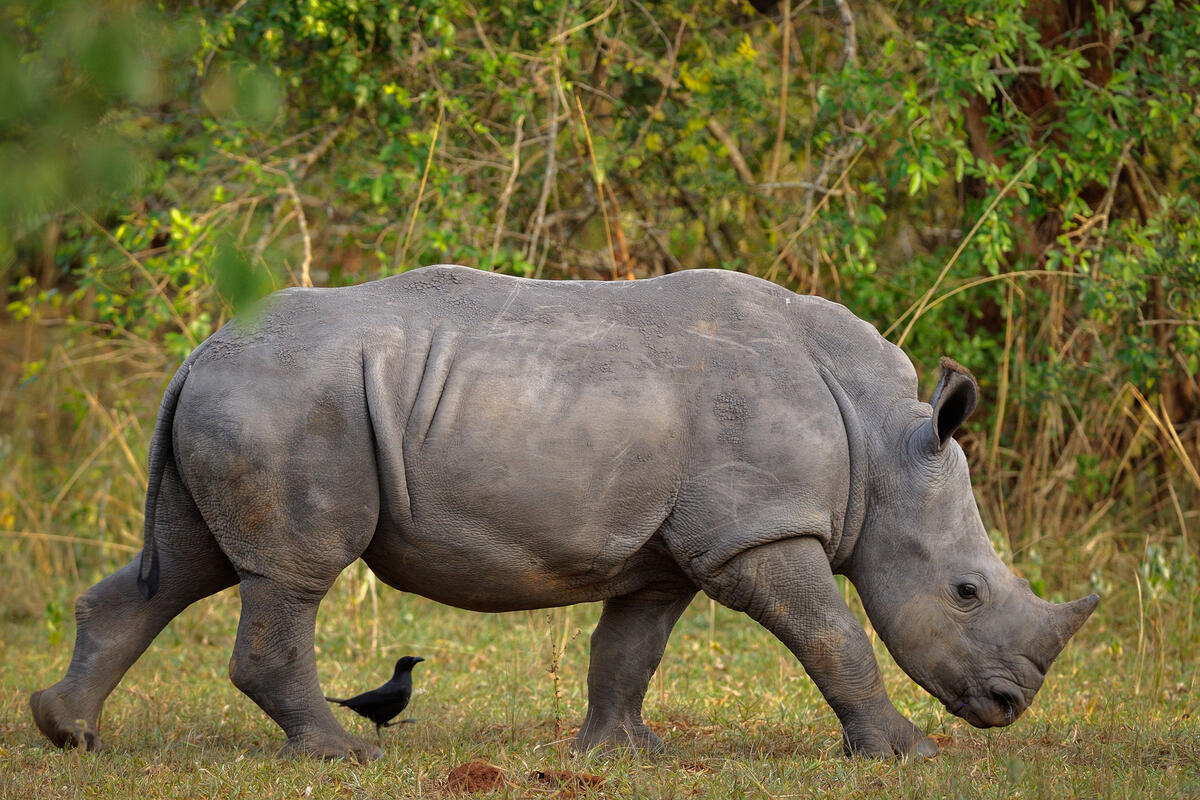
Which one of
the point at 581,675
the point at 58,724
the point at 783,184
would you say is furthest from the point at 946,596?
the point at 783,184

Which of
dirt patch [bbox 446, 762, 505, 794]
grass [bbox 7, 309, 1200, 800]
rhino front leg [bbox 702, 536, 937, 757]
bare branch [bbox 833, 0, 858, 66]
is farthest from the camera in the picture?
bare branch [bbox 833, 0, 858, 66]

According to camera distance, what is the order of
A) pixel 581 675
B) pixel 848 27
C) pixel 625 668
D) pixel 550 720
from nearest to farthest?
pixel 625 668
pixel 550 720
pixel 581 675
pixel 848 27

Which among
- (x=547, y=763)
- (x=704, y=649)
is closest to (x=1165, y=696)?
(x=704, y=649)

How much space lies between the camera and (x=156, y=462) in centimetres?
452

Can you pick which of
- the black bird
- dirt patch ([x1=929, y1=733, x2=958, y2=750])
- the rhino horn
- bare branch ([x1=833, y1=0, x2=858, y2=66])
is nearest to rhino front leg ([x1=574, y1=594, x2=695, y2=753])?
the black bird

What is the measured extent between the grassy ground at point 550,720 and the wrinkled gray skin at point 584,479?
319mm

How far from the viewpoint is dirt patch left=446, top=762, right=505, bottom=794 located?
3.96 metres

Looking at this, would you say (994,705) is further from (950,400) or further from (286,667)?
(286,667)

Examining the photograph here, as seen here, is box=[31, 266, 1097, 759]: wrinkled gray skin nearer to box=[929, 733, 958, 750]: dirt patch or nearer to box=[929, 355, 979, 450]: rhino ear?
box=[929, 355, 979, 450]: rhino ear

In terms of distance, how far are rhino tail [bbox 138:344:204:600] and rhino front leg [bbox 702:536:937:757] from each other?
1808mm

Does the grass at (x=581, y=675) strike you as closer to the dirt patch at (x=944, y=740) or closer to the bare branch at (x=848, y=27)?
the dirt patch at (x=944, y=740)

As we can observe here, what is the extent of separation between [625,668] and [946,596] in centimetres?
113

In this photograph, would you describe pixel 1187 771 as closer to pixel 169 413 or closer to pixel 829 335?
pixel 829 335

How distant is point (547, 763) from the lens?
4434 millimetres
